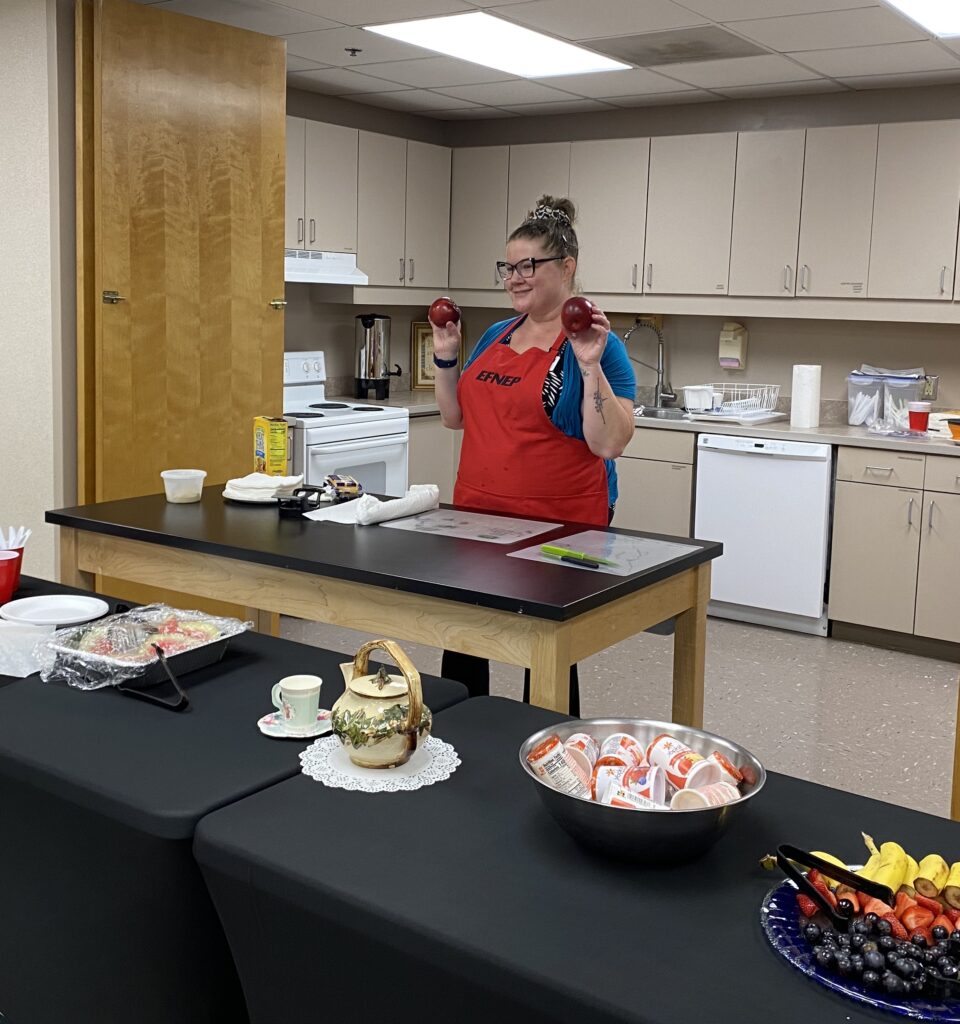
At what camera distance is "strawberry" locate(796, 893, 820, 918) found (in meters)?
1.20

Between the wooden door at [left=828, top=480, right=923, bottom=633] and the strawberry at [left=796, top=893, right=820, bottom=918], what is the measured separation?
392 centimetres

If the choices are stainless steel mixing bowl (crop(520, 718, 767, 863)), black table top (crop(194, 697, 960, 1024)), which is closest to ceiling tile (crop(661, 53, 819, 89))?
black table top (crop(194, 697, 960, 1024))

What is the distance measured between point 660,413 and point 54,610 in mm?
3968

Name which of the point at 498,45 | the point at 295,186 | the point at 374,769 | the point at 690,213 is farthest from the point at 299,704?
the point at 690,213

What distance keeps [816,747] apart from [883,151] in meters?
2.73

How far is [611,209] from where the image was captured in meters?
5.81

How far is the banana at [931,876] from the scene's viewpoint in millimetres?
1214

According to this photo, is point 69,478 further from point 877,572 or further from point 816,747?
point 877,572

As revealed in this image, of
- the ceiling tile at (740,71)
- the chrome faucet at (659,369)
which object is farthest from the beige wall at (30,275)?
the chrome faucet at (659,369)

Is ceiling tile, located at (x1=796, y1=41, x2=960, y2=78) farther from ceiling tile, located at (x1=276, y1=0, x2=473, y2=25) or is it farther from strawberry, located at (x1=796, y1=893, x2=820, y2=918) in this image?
strawberry, located at (x1=796, y1=893, x2=820, y2=918)

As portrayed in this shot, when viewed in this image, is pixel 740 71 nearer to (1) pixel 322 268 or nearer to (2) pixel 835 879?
(1) pixel 322 268

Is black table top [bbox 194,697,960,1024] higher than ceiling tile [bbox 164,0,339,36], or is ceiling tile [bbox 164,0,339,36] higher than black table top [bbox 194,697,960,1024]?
ceiling tile [bbox 164,0,339,36]

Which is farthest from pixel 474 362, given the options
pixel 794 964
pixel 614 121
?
pixel 614 121

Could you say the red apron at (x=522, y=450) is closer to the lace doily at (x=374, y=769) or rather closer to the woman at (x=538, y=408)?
the woman at (x=538, y=408)
